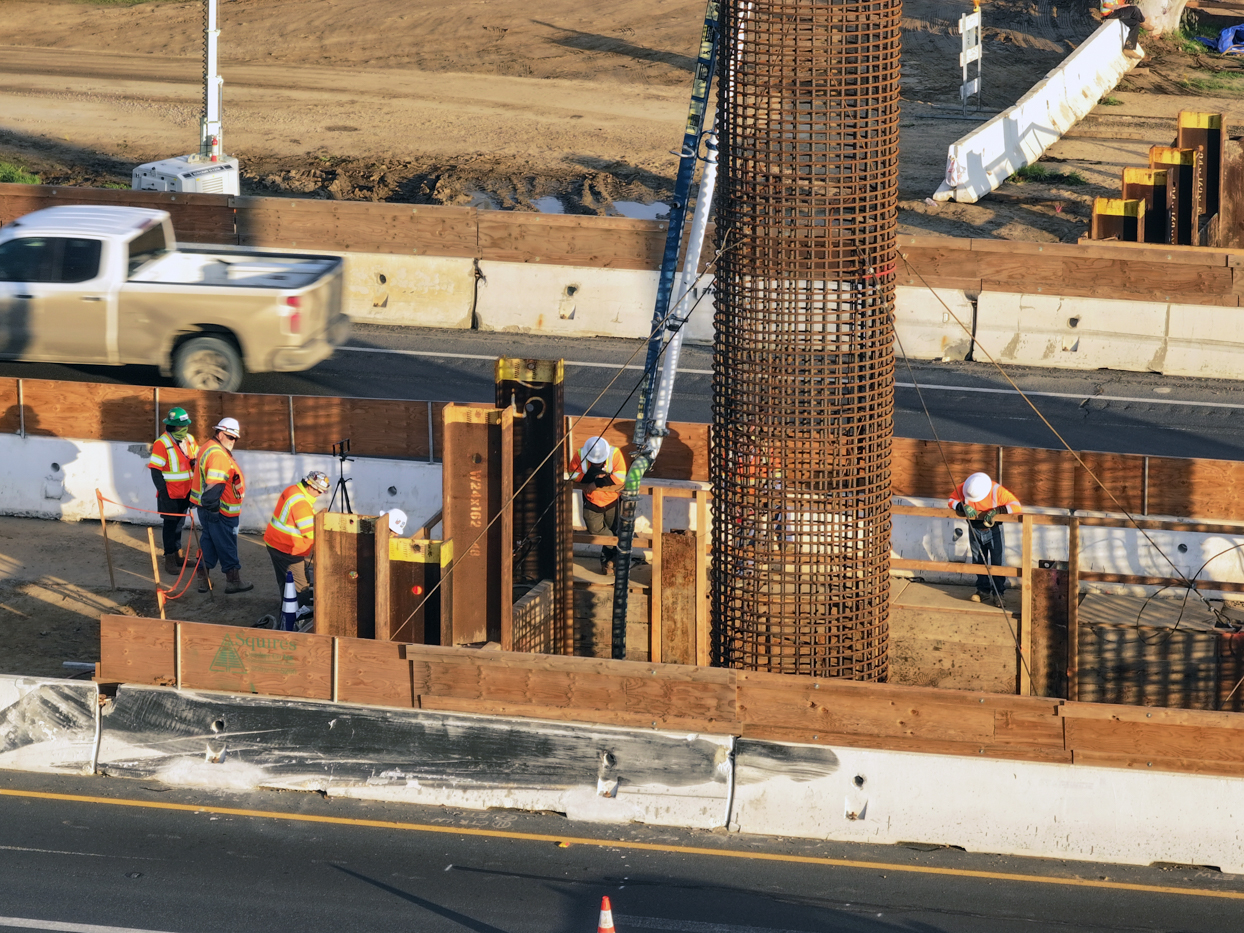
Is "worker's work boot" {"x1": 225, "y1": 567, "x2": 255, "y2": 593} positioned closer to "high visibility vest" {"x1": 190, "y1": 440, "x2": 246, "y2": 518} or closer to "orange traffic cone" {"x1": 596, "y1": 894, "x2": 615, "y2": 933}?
"high visibility vest" {"x1": 190, "y1": 440, "x2": 246, "y2": 518}

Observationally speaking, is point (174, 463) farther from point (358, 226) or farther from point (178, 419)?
point (358, 226)

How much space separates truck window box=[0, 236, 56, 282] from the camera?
62.5 feet

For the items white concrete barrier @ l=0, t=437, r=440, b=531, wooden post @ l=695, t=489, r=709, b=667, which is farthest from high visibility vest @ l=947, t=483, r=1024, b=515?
white concrete barrier @ l=0, t=437, r=440, b=531

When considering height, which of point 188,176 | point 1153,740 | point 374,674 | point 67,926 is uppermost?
point 188,176

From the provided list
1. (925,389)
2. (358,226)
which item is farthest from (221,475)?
(925,389)

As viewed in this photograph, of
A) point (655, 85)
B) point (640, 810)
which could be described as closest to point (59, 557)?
point (640, 810)

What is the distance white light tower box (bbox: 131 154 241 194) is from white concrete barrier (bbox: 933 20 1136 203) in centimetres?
1115

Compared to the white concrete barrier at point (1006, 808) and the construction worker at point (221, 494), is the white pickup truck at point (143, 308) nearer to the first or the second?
the construction worker at point (221, 494)

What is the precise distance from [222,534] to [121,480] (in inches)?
92.2

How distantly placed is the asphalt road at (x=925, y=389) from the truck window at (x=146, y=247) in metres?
1.41

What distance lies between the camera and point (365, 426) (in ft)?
56.5

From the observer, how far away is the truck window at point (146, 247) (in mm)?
19203

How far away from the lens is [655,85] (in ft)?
121

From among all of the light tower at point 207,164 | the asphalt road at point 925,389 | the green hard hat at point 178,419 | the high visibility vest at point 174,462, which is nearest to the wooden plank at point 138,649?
the high visibility vest at point 174,462
